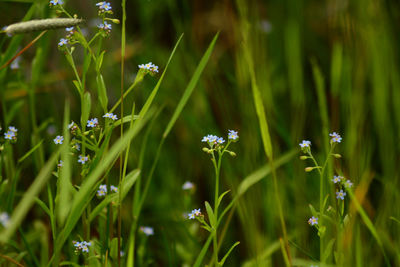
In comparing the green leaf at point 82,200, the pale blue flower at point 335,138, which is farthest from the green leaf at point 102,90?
the pale blue flower at point 335,138

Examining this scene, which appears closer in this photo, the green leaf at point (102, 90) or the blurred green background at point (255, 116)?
the green leaf at point (102, 90)

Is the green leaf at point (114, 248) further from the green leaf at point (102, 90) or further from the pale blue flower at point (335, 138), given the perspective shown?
the pale blue flower at point (335, 138)

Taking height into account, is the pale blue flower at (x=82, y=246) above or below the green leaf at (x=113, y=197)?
below

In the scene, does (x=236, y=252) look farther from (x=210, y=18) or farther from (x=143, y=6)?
(x=210, y=18)

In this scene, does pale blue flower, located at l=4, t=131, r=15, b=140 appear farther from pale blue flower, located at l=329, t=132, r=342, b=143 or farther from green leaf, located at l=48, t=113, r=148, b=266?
pale blue flower, located at l=329, t=132, r=342, b=143

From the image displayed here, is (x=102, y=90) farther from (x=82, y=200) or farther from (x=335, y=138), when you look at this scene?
(x=335, y=138)

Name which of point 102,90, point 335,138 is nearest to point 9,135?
point 102,90

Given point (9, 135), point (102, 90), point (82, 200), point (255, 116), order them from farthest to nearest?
point (255, 116) < point (9, 135) < point (102, 90) < point (82, 200)

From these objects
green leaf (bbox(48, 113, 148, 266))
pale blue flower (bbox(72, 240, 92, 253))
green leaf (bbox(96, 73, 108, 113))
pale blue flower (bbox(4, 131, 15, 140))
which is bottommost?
pale blue flower (bbox(72, 240, 92, 253))

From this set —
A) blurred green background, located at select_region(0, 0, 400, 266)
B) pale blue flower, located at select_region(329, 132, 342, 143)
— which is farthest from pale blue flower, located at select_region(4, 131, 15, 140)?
pale blue flower, located at select_region(329, 132, 342, 143)
